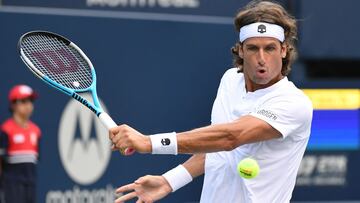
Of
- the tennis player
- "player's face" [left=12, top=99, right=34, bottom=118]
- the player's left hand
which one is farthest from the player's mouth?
"player's face" [left=12, top=99, right=34, bottom=118]

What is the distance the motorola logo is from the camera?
897 cm

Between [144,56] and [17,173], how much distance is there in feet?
5.20

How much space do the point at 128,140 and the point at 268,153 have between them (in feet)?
2.19

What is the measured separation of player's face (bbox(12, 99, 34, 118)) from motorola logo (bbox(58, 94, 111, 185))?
1.40 ft

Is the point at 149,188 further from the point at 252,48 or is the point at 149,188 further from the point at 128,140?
the point at 252,48

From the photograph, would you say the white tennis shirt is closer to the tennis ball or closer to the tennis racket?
the tennis ball

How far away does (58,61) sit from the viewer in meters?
4.87

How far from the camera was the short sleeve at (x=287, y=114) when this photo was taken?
4.27 metres

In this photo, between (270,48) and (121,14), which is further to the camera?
(121,14)

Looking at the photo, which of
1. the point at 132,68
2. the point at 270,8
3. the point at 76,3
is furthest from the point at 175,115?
the point at 270,8

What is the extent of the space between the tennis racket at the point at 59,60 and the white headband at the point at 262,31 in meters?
0.73

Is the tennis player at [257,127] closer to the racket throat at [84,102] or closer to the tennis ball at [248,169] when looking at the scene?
the tennis ball at [248,169]

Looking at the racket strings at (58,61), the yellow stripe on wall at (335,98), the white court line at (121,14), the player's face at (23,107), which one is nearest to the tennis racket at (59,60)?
the racket strings at (58,61)

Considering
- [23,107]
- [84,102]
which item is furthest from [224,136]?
[23,107]
